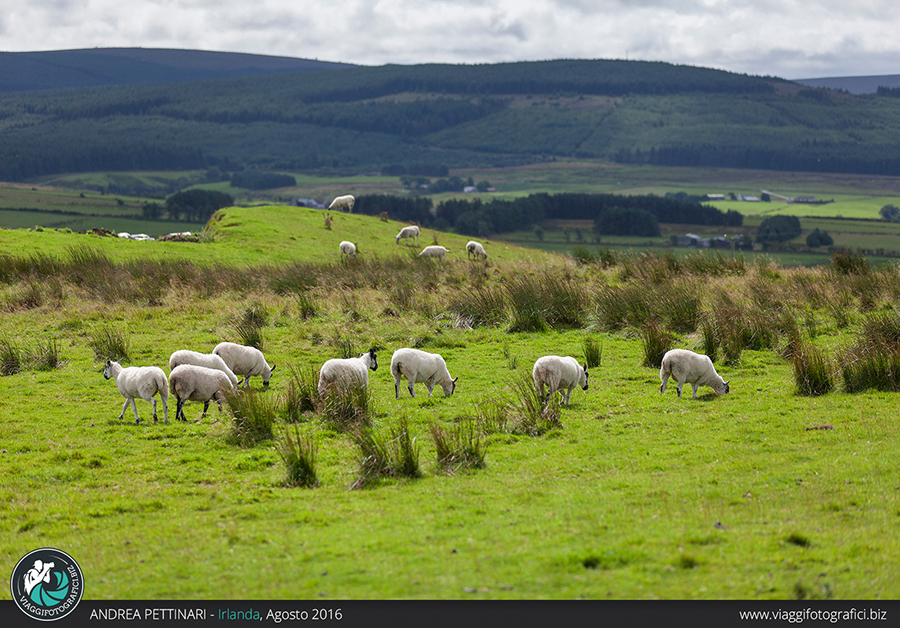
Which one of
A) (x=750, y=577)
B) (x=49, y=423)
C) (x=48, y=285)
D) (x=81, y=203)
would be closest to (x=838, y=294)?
(x=750, y=577)

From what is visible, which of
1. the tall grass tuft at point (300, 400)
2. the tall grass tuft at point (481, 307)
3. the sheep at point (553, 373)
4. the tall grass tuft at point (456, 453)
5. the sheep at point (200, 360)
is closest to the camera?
the tall grass tuft at point (456, 453)

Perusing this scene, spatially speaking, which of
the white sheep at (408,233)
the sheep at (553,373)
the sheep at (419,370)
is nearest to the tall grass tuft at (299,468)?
the sheep at (419,370)

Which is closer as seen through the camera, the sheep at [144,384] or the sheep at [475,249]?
the sheep at [144,384]

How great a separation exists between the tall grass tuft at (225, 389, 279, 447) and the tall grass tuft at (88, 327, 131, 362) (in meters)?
6.18

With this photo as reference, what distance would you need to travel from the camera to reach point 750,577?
228 inches

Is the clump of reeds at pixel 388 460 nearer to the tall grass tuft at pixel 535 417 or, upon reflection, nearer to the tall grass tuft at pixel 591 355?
the tall grass tuft at pixel 535 417

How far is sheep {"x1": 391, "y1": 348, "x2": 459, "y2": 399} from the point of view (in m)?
13.1

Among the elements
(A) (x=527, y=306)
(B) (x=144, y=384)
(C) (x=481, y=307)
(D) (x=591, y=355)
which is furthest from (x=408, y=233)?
(B) (x=144, y=384)

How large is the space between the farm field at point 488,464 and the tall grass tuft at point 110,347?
0.50 feet

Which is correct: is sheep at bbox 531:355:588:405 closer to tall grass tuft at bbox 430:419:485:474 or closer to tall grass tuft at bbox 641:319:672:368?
tall grass tuft at bbox 430:419:485:474

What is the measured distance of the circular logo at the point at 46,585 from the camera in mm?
5891
